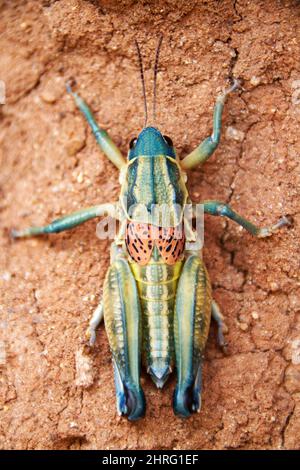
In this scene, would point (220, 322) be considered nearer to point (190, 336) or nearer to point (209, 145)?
point (190, 336)

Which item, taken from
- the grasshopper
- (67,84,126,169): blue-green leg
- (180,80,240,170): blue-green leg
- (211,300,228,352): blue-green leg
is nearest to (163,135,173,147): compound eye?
the grasshopper

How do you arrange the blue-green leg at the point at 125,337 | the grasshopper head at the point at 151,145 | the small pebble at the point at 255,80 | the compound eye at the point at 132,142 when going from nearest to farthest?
1. the blue-green leg at the point at 125,337
2. the grasshopper head at the point at 151,145
3. the compound eye at the point at 132,142
4. the small pebble at the point at 255,80

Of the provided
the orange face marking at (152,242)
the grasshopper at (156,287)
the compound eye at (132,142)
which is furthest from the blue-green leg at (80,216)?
the compound eye at (132,142)

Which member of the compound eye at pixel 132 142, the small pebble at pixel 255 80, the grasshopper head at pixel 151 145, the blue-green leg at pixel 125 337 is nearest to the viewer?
the blue-green leg at pixel 125 337

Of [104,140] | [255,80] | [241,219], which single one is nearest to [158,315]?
[241,219]

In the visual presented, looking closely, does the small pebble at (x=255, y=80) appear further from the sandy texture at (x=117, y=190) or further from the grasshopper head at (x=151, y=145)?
Result: the grasshopper head at (x=151, y=145)

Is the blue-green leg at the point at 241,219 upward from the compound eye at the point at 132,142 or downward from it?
downward
